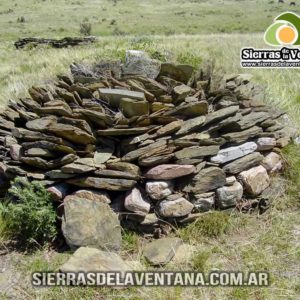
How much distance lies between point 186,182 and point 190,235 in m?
0.56

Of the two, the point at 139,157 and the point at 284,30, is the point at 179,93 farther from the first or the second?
the point at 284,30

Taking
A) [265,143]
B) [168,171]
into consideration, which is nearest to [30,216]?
[168,171]

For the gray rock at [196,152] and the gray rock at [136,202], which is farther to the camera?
the gray rock at [196,152]

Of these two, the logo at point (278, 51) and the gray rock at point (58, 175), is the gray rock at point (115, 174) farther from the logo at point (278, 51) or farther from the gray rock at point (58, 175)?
the logo at point (278, 51)

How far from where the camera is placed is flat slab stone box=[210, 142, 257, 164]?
4148 millimetres

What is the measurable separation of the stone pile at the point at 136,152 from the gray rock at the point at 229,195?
11 millimetres

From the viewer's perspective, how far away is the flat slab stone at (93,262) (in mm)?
3158

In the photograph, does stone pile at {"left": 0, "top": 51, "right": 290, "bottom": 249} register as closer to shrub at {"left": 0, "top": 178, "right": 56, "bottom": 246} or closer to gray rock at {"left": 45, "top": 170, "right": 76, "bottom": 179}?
gray rock at {"left": 45, "top": 170, "right": 76, "bottom": 179}

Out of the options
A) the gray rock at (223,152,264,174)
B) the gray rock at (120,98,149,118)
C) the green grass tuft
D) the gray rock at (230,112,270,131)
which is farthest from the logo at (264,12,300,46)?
the green grass tuft

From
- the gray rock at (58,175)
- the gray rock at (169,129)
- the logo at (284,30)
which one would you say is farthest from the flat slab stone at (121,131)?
the logo at (284,30)

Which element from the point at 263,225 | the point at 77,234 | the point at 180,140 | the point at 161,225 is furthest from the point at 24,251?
the point at 263,225

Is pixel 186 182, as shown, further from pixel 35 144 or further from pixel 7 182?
pixel 7 182

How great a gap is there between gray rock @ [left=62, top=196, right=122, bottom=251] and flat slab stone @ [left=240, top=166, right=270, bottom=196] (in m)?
1.56

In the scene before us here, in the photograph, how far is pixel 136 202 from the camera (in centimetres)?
383
